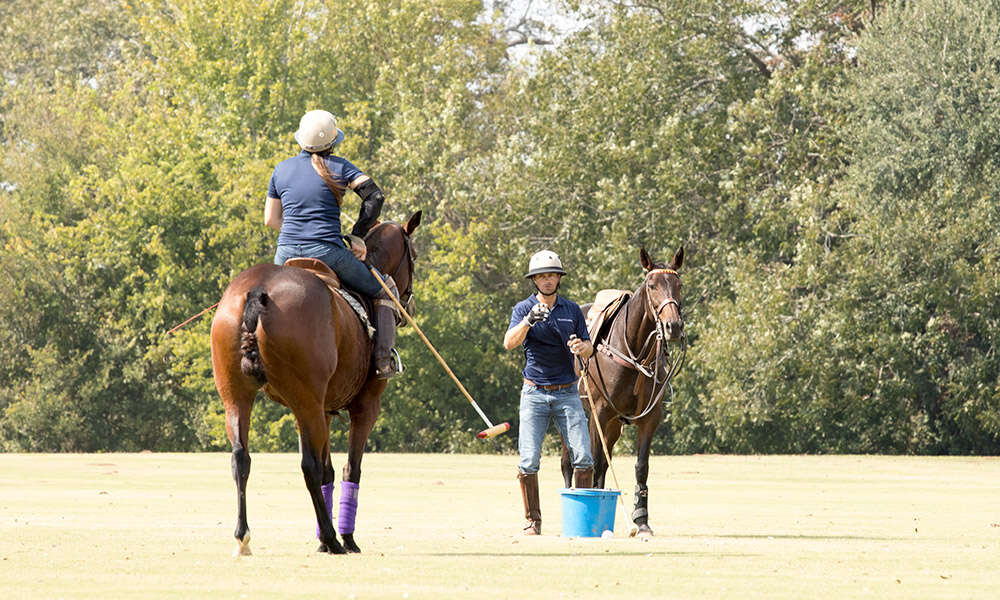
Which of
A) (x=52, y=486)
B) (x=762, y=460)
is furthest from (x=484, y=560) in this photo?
(x=762, y=460)

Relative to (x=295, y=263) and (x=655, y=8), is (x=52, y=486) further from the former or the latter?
(x=655, y=8)

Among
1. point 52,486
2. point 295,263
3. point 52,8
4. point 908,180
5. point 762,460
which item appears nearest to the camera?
point 295,263

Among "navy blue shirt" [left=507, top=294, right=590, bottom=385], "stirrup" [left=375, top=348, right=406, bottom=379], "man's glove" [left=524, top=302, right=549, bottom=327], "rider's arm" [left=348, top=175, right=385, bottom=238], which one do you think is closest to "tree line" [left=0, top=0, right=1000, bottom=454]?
"navy blue shirt" [left=507, top=294, right=590, bottom=385]

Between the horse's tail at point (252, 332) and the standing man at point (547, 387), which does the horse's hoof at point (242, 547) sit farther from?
the standing man at point (547, 387)

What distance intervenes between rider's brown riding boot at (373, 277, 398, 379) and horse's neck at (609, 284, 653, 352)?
3.60 meters

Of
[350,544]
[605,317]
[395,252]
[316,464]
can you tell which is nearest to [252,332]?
[316,464]

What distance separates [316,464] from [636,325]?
502 cm

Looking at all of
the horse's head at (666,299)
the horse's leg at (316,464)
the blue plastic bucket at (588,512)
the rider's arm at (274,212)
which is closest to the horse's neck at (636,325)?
the horse's head at (666,299)

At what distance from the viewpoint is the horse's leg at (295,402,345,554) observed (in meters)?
11.6

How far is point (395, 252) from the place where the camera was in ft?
44.2

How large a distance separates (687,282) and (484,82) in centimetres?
1444

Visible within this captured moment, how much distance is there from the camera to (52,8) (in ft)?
198

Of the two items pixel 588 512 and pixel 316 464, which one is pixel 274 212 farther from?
pixel 588 512

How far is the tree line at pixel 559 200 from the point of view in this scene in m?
37.4
